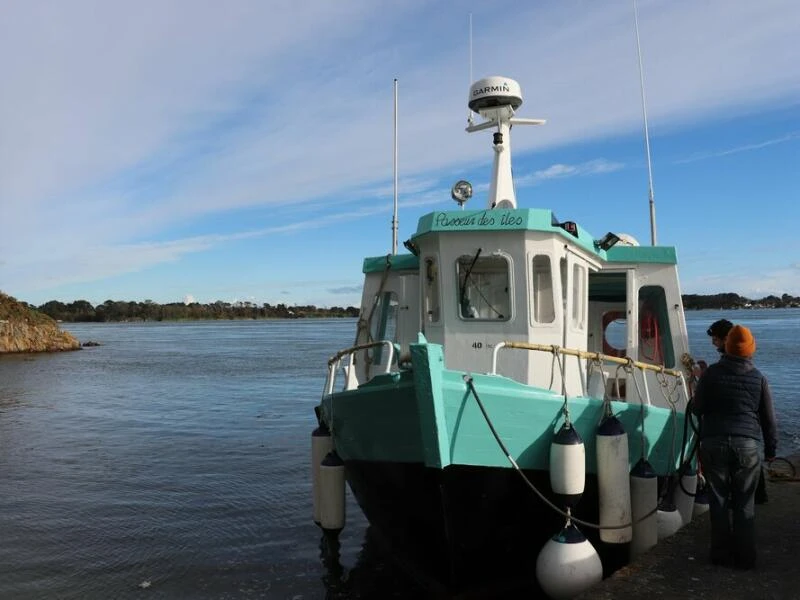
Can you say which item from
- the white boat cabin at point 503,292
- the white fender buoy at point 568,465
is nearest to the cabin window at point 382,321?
the white boat cabin at point 503,292

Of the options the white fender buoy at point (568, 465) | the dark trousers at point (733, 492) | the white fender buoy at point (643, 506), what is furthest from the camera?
the white fender buoy at point (643, 506)

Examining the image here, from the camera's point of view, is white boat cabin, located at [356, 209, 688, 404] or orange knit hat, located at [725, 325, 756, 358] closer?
orange knit hat, located at [725, 325, 756, 358]

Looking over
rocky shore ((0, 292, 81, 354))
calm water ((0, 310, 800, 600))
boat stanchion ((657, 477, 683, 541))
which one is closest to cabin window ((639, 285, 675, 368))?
boat stanchion ((657, 477, 683, 541))

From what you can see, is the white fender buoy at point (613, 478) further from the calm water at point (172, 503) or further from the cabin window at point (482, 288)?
the calm water at point (172, 503)

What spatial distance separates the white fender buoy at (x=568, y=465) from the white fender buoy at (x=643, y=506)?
3.64 ft

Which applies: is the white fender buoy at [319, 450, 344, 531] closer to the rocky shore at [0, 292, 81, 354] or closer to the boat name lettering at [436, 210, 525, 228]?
the boat name lettering at [436, 210, 525, 228]

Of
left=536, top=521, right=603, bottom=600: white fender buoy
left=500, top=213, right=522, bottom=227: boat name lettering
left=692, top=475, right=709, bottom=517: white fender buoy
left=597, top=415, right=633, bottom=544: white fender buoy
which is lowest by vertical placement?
left=692, top=475, right=709, bottom=517: white fender buoy

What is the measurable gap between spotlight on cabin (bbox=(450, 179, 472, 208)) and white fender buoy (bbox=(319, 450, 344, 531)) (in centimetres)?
333

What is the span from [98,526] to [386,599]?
17.0 feet

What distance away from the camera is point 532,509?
20.9 ft

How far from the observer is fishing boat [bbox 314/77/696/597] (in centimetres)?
599

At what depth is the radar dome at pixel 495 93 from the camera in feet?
32.1

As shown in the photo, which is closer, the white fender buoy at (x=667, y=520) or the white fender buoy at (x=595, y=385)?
the white fender buoy at (x=595, y=385)

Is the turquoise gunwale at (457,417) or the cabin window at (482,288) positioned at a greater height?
the cabin window at (482,288)
